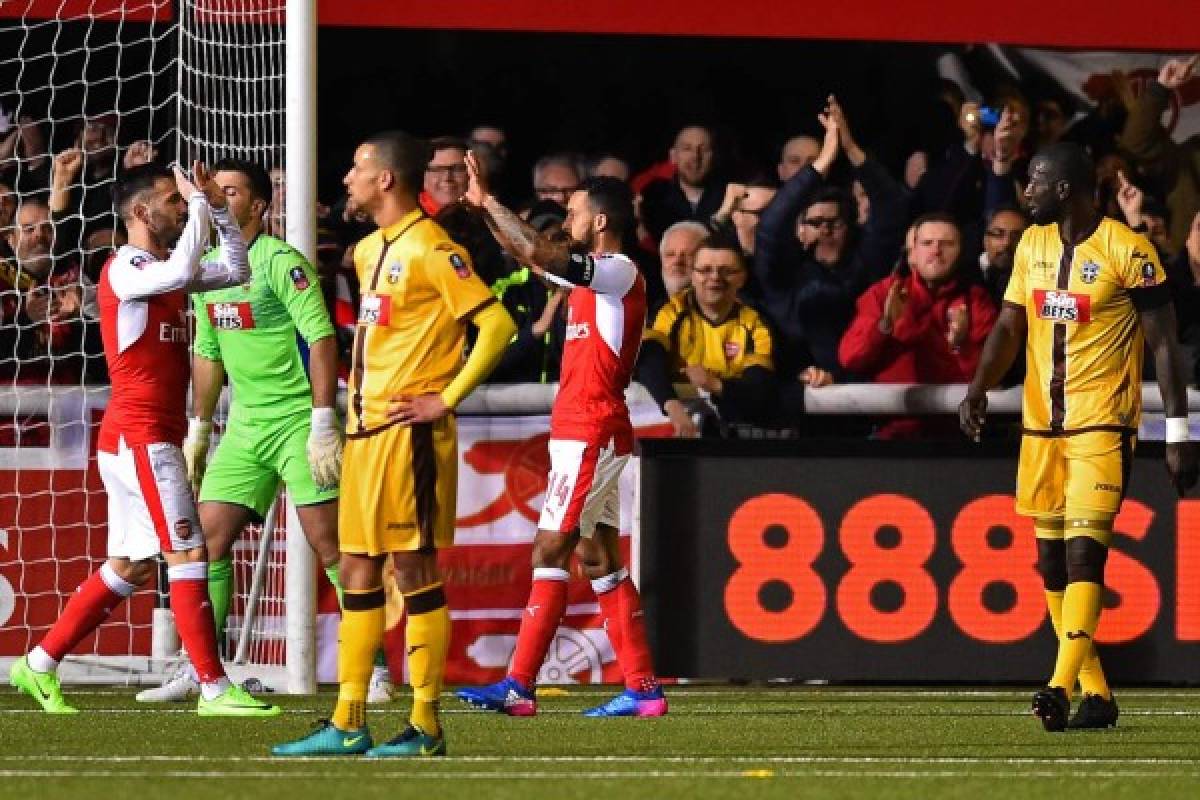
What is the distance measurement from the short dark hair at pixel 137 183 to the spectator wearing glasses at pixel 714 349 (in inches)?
105

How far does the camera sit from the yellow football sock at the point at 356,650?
7684 millimetres

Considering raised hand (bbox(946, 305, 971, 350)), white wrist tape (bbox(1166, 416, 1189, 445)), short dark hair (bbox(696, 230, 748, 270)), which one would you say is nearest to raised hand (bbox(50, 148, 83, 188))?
short dark hair (bbox(696, 230, 748, 270))

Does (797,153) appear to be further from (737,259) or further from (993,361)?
(993,361)

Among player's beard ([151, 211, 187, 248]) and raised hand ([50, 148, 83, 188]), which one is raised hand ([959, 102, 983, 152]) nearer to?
raised hand ([50, 148, 83, 188])

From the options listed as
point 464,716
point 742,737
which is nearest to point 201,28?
point 464,716

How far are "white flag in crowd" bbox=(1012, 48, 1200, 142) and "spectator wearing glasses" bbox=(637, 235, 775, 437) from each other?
365cm

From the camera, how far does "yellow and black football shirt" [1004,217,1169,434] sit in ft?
30.1

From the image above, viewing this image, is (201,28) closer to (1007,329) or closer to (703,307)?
(703,307)

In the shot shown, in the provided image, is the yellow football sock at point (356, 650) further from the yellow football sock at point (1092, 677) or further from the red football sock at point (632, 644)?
the yellow football sock at point (1092, 677)

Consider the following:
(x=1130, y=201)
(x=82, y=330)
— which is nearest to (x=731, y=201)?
(x=1130, y=201)

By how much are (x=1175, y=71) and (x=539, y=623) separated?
6315 millimetres

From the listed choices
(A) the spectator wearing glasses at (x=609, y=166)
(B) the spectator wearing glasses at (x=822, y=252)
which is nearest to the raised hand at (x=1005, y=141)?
(B) the spectator wearing glasses at (x=822, y=252)

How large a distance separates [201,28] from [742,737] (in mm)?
4716

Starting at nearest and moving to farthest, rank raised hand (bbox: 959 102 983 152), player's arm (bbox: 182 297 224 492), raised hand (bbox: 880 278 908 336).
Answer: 1. player's arm (bbox: 182 297 224 492)
2. raised hand (bbox: 880 278 908 336)
3. raised hand (bbox: 959 102 983 152)
